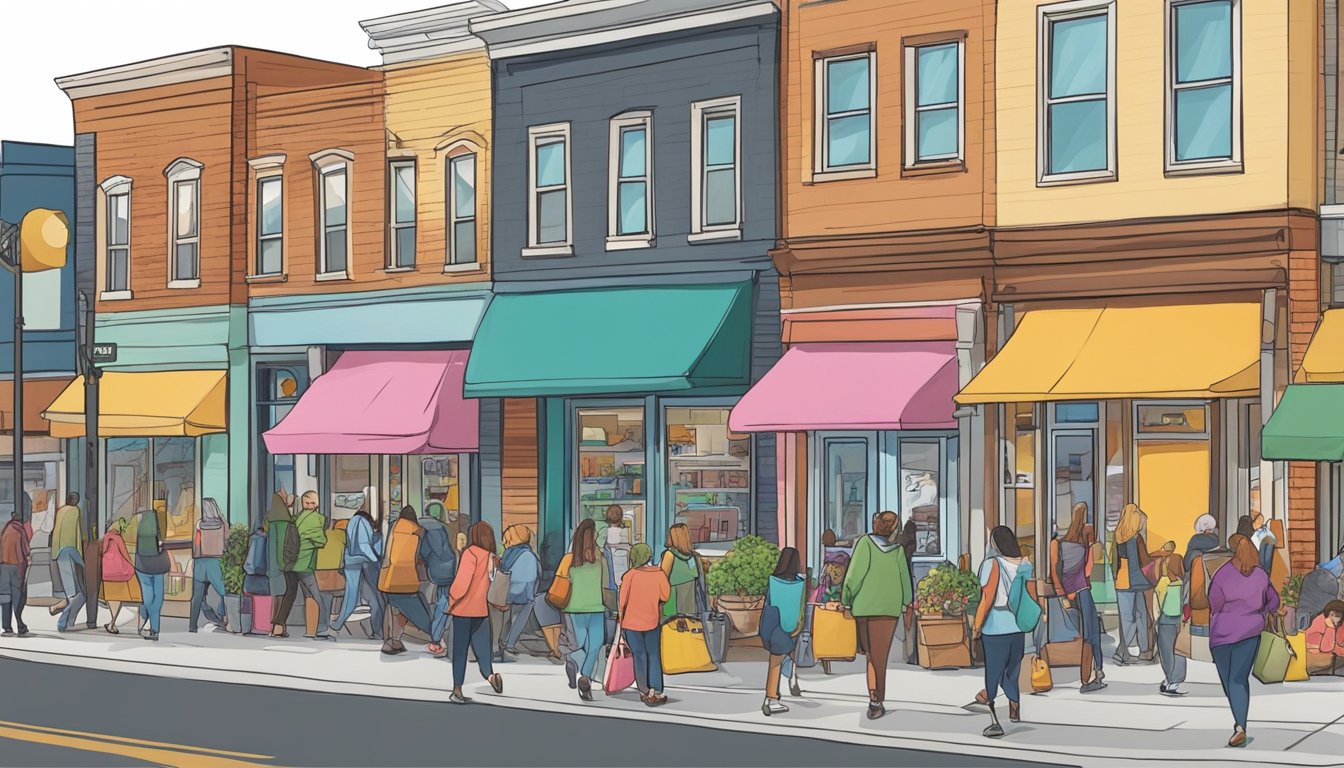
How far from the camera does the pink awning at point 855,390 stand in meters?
22.4

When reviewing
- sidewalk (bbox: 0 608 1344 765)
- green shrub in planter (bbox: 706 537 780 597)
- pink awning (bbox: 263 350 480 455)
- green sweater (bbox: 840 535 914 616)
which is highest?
pink awning (bbox: 263 350 480 455)

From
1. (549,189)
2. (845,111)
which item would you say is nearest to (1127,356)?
(845,111)

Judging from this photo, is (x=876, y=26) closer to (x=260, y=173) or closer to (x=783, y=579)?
(x=783, y=579)

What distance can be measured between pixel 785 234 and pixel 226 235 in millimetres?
10920

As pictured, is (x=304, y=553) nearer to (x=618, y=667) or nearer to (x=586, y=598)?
(x=586, y=598)

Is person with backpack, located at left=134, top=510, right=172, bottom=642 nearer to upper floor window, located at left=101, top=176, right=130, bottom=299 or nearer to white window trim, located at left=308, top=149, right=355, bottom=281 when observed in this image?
white window trim, located at left=308, top=149, right=355, bottom=281

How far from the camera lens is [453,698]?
712 inches

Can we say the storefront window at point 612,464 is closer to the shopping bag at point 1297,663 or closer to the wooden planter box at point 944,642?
the wooden planter box at point 944,642

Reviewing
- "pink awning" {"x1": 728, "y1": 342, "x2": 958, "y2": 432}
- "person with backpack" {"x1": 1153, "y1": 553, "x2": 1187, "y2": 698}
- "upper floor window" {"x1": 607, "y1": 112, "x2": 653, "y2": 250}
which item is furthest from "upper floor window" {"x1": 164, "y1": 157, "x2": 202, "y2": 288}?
"person with backpack" {"x1": 1153, "y1": 553, "x2": 1187, "y2": 698}

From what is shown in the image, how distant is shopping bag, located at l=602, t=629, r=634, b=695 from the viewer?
1781 cm

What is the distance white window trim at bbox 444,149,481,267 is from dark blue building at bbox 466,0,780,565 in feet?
1.57

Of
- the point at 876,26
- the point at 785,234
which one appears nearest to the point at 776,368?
the point at 785,234

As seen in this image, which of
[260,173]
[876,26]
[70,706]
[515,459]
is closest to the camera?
[70,706]

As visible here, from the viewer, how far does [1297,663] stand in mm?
18500
